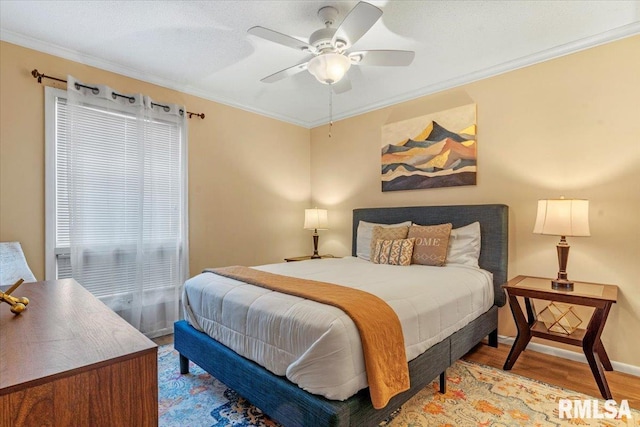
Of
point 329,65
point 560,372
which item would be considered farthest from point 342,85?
point 560,372

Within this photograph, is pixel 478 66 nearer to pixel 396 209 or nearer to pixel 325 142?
pixel 396 209

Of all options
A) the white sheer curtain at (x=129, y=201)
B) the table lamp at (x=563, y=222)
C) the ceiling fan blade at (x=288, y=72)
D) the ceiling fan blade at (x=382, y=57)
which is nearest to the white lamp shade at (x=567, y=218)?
the table lamp at (x=563, y=222)

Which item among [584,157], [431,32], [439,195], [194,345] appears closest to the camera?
[194,345]

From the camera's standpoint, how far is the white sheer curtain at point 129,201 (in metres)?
2.83

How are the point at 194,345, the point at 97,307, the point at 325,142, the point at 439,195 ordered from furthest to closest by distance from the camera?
the point at 325,142, the point at 439,195, the point at 194,345, the point at 97,307

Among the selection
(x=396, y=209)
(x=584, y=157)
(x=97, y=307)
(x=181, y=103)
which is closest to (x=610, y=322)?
(x=584, y=157)

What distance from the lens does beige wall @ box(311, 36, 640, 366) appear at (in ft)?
8.13

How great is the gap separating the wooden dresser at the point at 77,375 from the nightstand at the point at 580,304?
98.3 inches

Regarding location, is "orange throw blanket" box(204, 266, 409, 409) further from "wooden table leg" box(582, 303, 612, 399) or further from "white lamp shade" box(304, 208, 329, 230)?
"white lamp shade" box(304, 208, 329, 230)

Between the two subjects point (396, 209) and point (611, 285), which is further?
point (396, 209)

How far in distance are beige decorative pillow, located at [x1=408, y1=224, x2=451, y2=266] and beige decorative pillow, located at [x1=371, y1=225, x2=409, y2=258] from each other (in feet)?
0.47

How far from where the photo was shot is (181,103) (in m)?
3.54

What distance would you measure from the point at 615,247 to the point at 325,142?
3355 mm

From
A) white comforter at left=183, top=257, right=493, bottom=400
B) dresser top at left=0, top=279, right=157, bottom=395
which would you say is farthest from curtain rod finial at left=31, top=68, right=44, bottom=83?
dresser top at left=0, top=279, right=157, bottom=395
